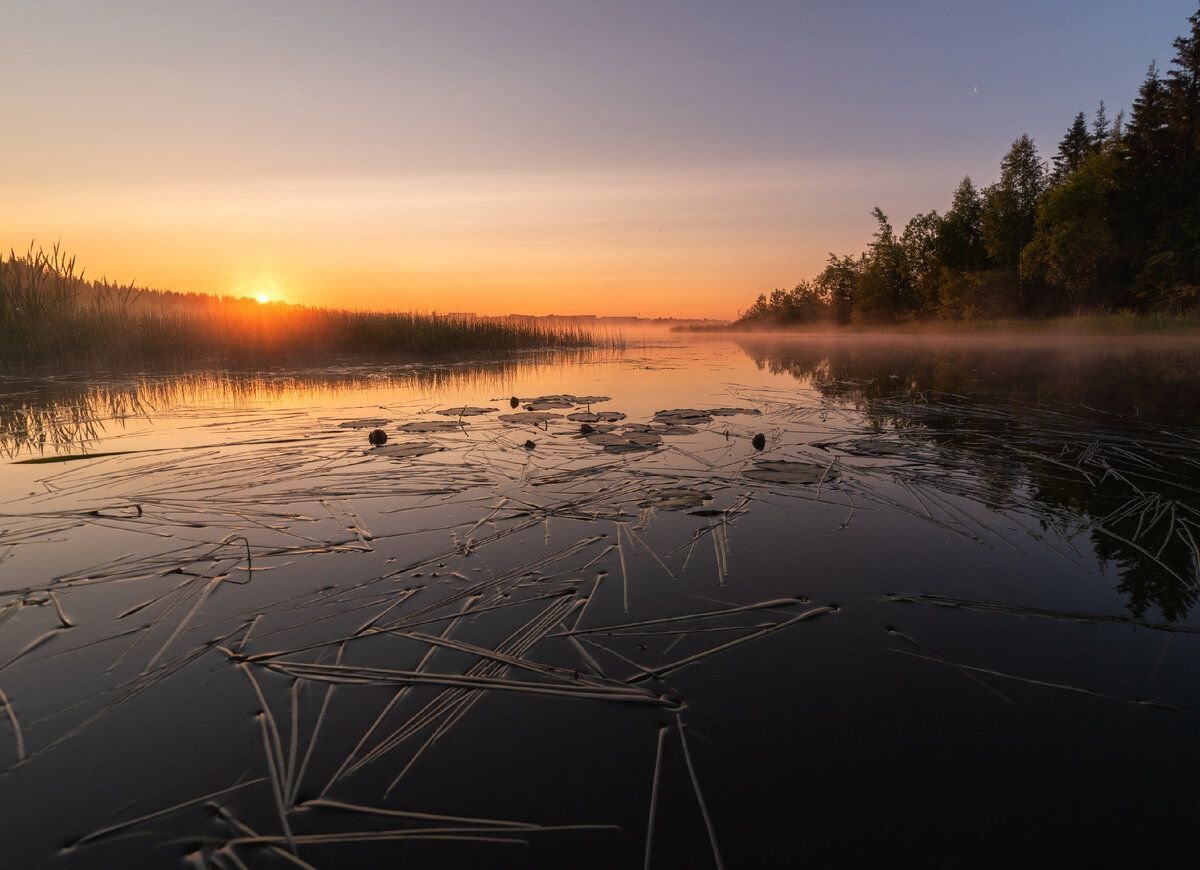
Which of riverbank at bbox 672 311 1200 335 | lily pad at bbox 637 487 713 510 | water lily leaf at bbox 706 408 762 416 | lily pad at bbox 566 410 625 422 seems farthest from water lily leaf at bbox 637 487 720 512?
riverbank at bbox 672 311 1200 335

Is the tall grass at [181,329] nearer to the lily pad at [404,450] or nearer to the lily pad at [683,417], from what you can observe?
the lily pad at [404,450]

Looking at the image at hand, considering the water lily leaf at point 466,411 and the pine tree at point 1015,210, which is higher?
the pine tree at point 1015,210

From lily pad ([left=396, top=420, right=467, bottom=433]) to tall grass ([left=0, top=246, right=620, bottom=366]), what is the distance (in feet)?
54.0

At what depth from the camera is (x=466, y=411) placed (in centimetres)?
941

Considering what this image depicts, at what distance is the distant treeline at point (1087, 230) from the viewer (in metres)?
34.8

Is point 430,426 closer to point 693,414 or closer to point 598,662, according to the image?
point 693,414

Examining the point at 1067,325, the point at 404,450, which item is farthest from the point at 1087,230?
the point at 404,450

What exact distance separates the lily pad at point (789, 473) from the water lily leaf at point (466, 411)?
5313mm

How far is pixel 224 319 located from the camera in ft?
72.7

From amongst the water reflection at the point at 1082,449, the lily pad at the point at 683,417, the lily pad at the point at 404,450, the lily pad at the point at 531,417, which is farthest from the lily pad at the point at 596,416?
the water reflection at the point at 1082,449

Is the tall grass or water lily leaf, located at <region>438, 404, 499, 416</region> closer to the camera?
water lily leaf, located at <region>438, 404, 499, 416</region>

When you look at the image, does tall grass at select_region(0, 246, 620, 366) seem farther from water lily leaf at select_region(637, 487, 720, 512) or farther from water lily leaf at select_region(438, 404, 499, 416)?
water lily leaf at select_region(637, 487, 720, 512)

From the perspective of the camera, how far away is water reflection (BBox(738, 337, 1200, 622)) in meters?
3.58

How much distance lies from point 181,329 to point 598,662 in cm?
2380
